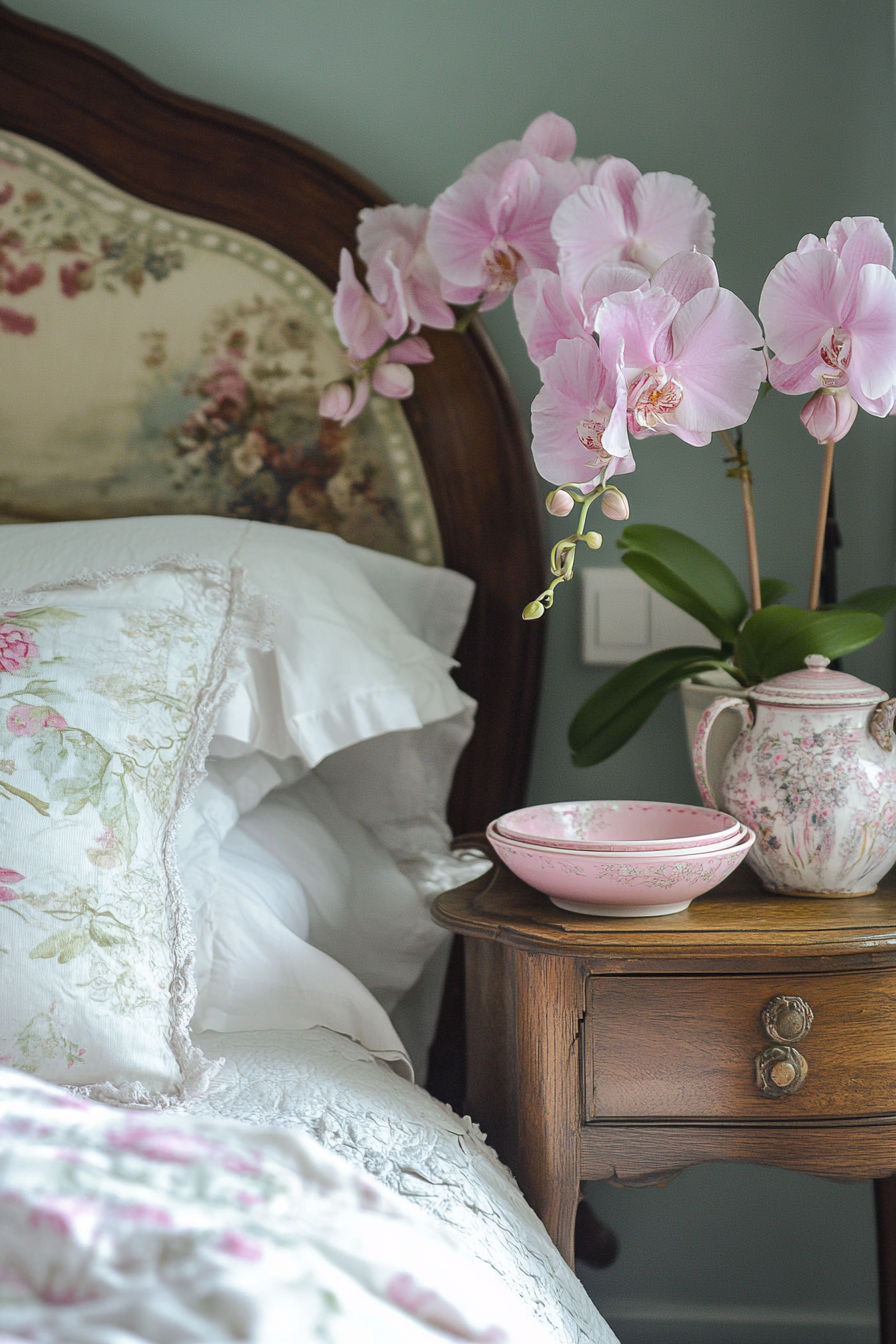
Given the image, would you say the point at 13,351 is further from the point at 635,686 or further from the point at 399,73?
the point at 635,686

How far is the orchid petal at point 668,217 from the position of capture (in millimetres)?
898

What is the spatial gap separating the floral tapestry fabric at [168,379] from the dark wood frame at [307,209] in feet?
0.08

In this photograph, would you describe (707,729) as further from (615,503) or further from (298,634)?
(298,634)

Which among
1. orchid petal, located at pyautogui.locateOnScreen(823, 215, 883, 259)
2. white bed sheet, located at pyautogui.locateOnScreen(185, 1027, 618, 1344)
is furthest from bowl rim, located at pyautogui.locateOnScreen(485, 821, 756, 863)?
orchid petal, located at pyautogui.locateOnScreen(823, 215, 883, 259)

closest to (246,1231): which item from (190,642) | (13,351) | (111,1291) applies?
(111,1291)

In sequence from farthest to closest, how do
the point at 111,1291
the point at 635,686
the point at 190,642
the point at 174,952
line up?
the point at 635,686
the point at 190,642
the point at 174,952
the point at 111,1291

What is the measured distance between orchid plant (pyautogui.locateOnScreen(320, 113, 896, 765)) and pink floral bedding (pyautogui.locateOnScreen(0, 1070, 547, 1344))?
37 centimetres

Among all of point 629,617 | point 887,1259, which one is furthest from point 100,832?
point 887,1259

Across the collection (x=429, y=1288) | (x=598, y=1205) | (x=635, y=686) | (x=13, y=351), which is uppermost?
(x=13, y=351)

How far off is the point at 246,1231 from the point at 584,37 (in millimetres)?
1329

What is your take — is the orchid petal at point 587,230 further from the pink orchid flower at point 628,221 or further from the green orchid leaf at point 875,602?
the green orchid leaf at point 875,602

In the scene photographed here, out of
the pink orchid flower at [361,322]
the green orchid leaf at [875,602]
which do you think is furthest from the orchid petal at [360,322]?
the green orchid leaf at [875,602]

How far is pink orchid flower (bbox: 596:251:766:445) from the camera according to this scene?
2.45 feet

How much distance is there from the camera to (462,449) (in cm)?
126
